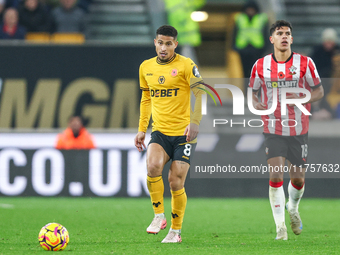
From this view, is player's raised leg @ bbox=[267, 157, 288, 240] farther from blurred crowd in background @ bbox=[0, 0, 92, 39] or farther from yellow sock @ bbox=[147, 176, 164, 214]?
blurred crowd in background @ bbox=[0, 0, 92, 39]

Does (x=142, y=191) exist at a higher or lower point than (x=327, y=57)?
lower

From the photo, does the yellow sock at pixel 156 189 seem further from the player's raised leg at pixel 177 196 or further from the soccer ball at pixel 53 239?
the soccer ball at pixel 53 239

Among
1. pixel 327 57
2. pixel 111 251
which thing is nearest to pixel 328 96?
pixel 327 57

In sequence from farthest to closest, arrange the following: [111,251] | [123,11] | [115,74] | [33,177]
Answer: [123,11] < [115,74] < [33,177] < [111,251]

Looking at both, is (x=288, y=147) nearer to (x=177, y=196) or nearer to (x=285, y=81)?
(x=285, y=81)

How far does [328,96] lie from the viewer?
458 inches

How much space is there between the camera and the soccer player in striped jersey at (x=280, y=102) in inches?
253

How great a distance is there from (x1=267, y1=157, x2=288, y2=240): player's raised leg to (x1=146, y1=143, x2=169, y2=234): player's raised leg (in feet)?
3.73

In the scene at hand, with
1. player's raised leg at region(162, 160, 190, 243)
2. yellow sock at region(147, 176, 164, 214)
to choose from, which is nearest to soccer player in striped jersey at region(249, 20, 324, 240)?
player's raised leg at region(162, 160, 190, 243)

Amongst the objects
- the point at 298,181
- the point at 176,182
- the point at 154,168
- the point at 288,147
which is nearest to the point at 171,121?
the point at 154,168

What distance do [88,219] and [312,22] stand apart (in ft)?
32.8

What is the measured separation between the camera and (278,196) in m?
6.41

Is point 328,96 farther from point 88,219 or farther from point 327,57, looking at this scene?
point 88,219

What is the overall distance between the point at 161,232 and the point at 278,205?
149 cm
